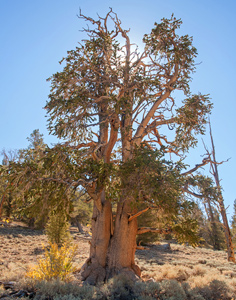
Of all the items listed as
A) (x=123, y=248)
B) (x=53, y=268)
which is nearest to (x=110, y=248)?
(x=123, y=248)

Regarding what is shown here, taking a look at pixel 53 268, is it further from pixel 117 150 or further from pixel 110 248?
pixel 117 150

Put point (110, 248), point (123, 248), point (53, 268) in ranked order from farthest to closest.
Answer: point (110, 248) → point (123, 248) → point (53, 268)

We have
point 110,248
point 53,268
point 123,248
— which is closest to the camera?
point 53,268

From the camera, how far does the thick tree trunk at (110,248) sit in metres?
7.74

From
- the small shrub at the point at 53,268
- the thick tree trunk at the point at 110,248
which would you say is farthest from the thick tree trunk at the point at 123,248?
the small shrub at the point at 53,268

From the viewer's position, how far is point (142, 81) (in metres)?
8.88

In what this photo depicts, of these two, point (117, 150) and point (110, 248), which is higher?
point (117, 150)

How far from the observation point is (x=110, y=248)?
8.23 m

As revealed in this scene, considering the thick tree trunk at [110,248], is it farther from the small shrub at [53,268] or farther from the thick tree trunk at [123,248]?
the small shrub at [53,268]

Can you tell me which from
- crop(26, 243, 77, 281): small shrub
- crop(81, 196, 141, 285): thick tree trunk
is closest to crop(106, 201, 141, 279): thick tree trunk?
crop(81, 196, 141, 285): thick tree trunk

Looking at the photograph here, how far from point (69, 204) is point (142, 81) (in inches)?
206

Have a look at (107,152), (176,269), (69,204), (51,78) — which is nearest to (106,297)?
(69,204)

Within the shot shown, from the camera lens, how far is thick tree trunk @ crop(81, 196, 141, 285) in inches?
305

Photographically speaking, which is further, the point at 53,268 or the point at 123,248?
the point at 123,248
